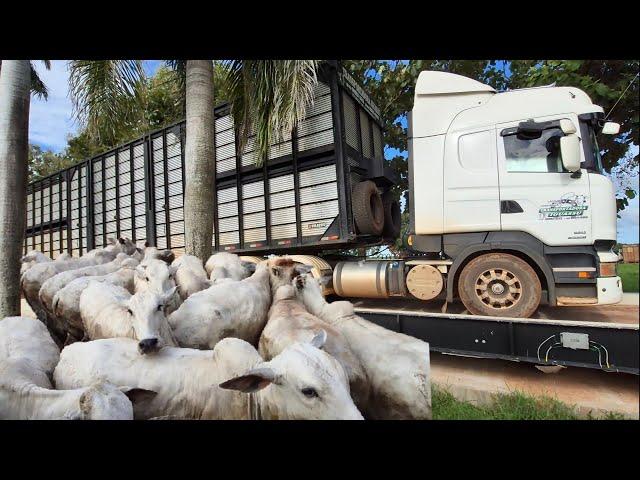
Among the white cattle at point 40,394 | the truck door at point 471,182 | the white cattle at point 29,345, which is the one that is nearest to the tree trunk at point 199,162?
the white cattle at point 29,345

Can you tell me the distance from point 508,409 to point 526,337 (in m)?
0.68

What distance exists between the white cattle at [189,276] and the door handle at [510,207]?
2.97 metres

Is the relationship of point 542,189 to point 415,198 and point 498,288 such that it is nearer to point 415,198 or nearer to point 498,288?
point 498,288

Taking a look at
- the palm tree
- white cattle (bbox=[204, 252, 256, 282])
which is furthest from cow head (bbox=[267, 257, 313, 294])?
the palm tree

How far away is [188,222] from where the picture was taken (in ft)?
13.7

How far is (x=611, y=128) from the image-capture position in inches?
108

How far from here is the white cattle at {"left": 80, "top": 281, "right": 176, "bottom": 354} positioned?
83.4 inches

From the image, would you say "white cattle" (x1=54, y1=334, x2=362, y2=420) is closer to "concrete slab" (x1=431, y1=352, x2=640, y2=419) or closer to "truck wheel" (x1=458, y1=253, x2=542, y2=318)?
"concrete slab" (x1=431, y1=352, x2=640, y2=419)

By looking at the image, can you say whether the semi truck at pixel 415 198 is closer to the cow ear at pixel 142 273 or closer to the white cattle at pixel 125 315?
the cow ear at pixel 142 273

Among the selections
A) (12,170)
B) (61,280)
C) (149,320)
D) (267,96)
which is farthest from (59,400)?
(267,96)

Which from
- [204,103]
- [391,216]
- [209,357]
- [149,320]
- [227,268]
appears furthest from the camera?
[204,103]

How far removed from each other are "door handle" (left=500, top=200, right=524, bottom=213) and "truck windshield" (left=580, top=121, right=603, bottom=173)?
59 cm
